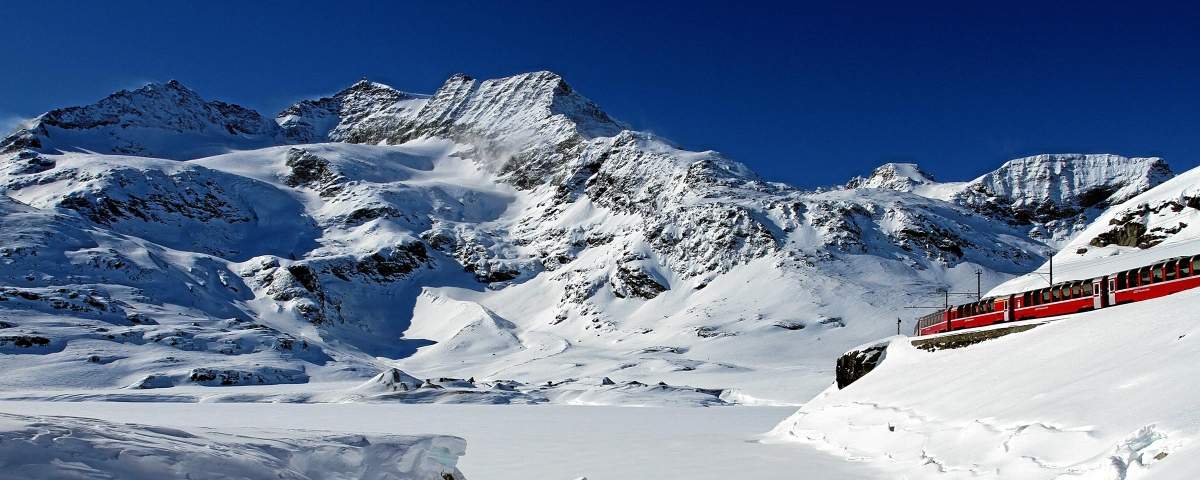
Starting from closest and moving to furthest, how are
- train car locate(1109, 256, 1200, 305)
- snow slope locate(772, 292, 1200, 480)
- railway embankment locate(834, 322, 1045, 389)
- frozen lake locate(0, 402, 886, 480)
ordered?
snow slope locate(772, 292, 1200, 480), frozen lake locate(0, 402, 886, 480), train car locate(1109, 256, 1200, 305), railway embankment locate(834, 322, 1045, 389)

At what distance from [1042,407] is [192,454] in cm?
1374

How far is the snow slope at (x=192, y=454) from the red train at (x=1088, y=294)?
25715 millimetres

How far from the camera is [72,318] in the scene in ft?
449

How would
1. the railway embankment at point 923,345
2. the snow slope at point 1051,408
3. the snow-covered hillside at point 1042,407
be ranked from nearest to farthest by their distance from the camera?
the snow slope at point 1051,408, the snow-covered hillside at point 1042,407, the railway embankment at point 923,345

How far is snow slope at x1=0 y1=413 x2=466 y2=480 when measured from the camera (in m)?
7.99

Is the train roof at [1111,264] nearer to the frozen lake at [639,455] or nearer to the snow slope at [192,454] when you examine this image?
the frozen lake at [639,455]

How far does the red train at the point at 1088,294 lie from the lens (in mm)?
27913

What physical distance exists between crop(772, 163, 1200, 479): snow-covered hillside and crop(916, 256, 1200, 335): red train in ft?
21.1

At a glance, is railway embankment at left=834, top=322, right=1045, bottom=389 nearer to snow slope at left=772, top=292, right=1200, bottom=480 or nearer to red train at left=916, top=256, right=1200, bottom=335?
snow slope at left=772, top=292, right=1200, bottom=480

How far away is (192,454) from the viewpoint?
9.31 metres

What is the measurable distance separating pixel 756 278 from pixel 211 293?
12108 centimetres

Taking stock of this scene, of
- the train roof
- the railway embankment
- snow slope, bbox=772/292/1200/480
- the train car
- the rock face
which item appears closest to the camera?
snow slope, bbox=772/292/1200/480

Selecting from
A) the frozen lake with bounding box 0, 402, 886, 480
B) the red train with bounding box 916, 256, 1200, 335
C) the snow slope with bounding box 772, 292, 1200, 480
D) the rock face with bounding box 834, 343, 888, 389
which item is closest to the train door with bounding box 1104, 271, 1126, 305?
the red train with bounding box 916, 256, 1200, 335

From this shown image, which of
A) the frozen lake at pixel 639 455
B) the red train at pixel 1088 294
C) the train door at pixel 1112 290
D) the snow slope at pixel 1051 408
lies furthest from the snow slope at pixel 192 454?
the train door at pixel 1112 290
